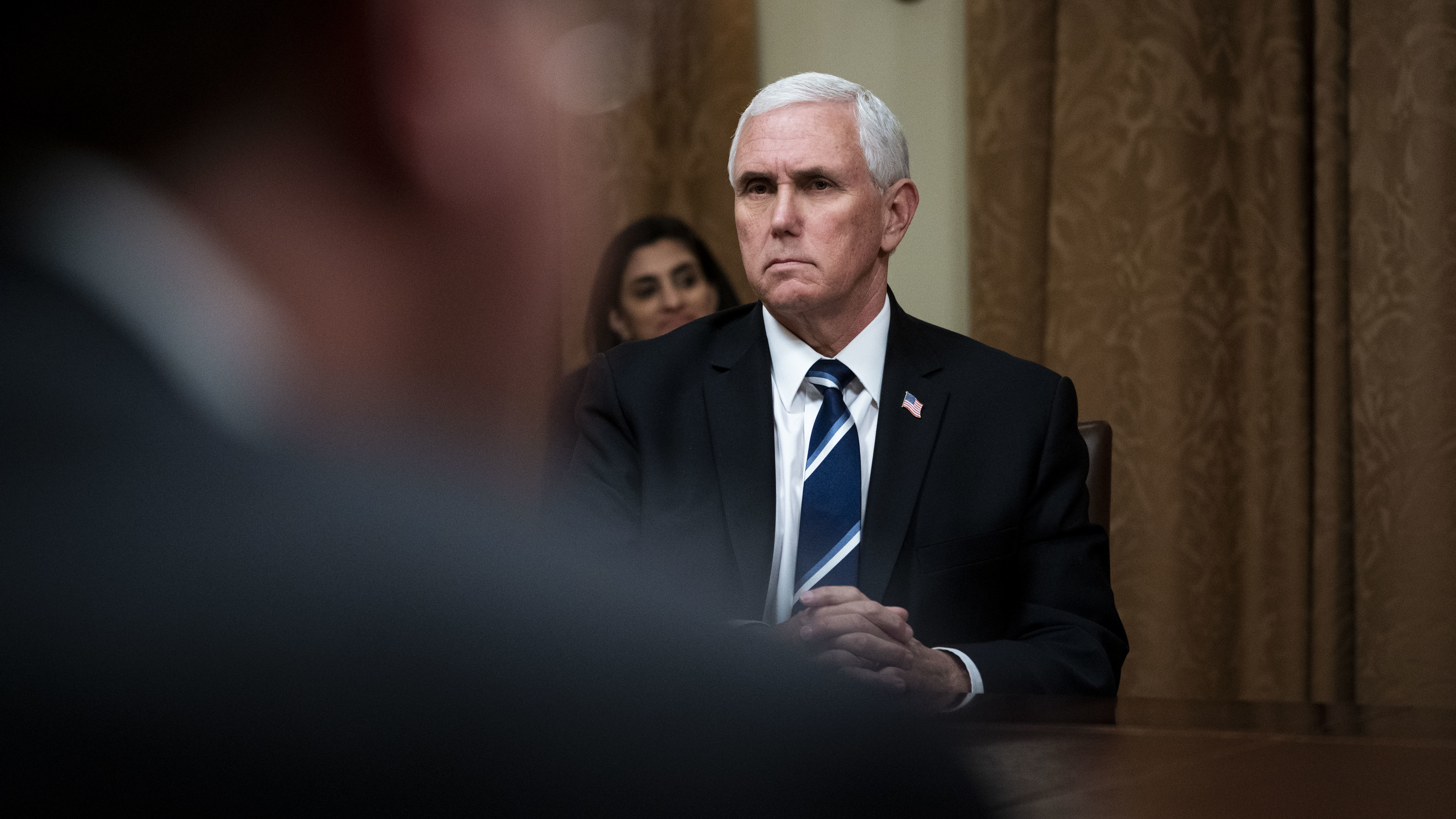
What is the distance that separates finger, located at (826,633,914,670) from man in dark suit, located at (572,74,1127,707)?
0.54ft

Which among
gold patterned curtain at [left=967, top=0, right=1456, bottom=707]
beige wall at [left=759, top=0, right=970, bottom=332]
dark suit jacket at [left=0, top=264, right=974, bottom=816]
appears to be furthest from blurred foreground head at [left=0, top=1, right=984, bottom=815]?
beige wall at [left=759, top=0, right=970, bottom=332]

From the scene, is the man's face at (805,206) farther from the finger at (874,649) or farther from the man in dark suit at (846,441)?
the finger at (874,649)

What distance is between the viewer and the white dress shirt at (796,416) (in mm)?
1082

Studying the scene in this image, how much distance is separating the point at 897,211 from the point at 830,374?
21 centimetres

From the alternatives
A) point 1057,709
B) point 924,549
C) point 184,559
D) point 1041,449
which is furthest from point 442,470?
point 1041,449

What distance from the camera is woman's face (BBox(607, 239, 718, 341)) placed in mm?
2398

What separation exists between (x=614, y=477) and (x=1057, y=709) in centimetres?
75

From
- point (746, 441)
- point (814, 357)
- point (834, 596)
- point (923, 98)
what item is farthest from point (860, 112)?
point (923, 98)

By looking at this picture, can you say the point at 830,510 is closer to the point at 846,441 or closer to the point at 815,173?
the point at 846,441

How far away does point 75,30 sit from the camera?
0.10 metres

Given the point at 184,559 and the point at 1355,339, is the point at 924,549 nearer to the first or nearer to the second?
the point at 184,559

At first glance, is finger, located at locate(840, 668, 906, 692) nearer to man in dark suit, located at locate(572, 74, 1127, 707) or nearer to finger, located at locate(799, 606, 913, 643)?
finger, located at locate(799, 606, 913, 643)

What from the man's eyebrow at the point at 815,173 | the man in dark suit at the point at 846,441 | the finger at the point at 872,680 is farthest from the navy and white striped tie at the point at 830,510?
the finger at the point at 872,680

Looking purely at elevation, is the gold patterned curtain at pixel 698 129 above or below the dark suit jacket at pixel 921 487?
above
